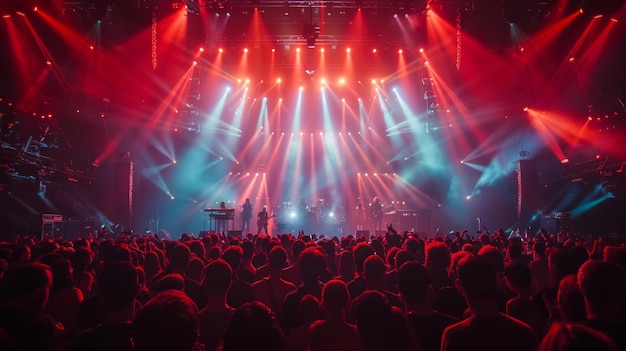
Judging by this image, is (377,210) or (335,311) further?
(377,210)

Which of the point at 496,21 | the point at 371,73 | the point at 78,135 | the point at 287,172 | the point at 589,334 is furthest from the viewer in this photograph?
the point at 287,172

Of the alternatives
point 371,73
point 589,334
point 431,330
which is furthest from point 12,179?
point 589,334

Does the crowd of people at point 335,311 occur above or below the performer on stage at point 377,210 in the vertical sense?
below

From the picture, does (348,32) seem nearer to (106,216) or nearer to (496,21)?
(496,21)

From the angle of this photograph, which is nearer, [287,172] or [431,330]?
[431,330]

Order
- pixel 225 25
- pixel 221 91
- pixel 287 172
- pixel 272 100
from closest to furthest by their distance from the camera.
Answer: pixel 225 25 → pixel 221 91 → pixel 272 100 → pixel 287 172

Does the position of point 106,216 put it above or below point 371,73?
below

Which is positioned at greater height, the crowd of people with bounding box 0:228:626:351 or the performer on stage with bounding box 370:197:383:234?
the performer on stage with bounding box 370:197:383:234

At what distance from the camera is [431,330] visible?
3.05 m

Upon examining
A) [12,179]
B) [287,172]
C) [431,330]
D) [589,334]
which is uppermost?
[287,172]

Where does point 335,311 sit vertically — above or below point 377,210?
below

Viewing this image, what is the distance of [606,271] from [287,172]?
28205 millimetres

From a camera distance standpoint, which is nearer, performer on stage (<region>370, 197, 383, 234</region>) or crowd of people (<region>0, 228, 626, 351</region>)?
crowd of people (<region>0, 228, 626, 351</region>)

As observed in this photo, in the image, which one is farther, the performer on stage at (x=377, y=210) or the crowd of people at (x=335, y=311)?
the performer on stage at (x=377, y=210)
